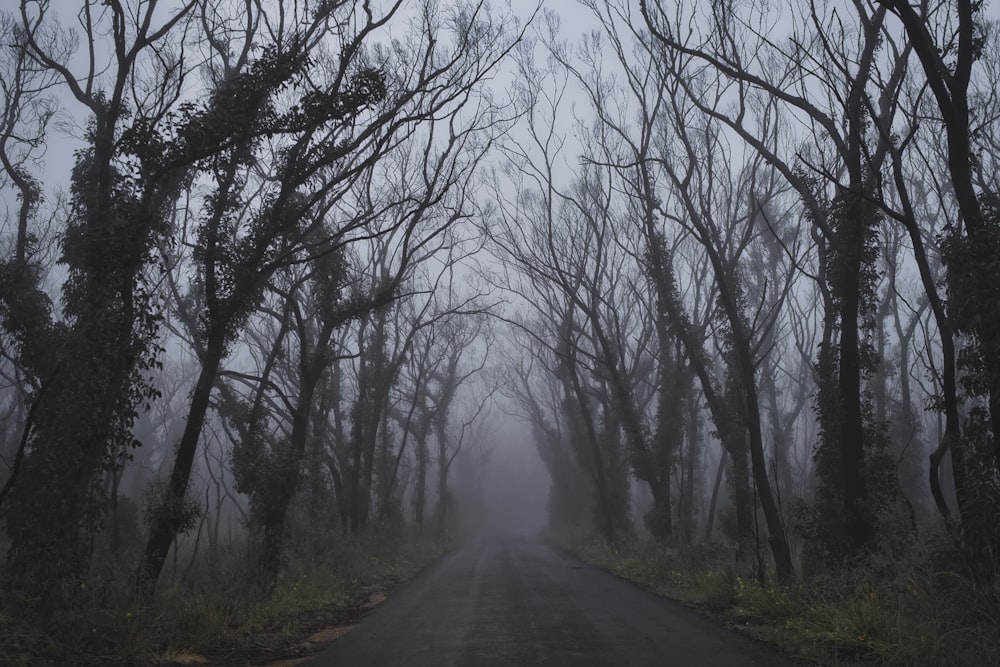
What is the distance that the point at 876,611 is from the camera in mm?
7461

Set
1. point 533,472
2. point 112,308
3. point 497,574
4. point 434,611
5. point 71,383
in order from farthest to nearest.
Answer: point 533,472 → point 497,574 → point 434,611 → point 112,308 → point 71,383

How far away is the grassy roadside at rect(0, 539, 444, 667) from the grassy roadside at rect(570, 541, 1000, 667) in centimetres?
525

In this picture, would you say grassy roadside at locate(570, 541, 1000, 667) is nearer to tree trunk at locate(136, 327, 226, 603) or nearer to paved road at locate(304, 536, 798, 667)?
paved road at locate(304, 536, 798, 667)

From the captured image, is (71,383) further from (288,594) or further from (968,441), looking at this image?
(968,441)

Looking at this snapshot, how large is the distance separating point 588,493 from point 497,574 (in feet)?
84.7

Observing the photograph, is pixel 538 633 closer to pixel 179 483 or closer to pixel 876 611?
pixel 876 611

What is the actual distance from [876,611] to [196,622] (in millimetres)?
7109

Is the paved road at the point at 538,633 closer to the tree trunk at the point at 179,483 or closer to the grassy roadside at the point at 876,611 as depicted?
the grassy roadside at the point at 876,611

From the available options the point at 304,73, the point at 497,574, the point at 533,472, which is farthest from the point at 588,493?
the point at 533,472

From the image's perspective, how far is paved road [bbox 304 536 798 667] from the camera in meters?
7.04

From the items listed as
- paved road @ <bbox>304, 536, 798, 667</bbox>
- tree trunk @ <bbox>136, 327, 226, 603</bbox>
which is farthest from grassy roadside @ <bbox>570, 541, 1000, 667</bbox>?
tree trunk @ <bbox>136, 327, 226, 603</bbox>

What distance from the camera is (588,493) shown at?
43.8 m

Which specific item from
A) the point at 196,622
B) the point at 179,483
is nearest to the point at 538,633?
the point at 196,622

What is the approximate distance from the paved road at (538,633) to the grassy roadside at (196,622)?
0.76 meters
